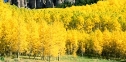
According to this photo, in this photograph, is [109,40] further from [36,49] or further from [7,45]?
[7,45]

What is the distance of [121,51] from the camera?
341ft

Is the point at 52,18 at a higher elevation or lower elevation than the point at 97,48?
higher

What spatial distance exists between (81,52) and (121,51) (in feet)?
46.9

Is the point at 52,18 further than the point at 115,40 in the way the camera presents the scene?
Yes

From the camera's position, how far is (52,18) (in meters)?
138

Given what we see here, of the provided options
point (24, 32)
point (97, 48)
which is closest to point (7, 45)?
point (24, 32)

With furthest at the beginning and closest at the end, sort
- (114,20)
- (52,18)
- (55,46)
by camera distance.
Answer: (52,18)
(114,20)
(55,46)

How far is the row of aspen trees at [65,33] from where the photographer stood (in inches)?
2869

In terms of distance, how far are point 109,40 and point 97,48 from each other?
597cm

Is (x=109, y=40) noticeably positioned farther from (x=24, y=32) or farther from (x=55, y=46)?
(x=24, y=32)

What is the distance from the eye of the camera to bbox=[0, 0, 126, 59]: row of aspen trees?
239ft

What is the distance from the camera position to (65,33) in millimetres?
102875

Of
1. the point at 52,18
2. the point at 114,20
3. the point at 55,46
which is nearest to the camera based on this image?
the point at 55,46

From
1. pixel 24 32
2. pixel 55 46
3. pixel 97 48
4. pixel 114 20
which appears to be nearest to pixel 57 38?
pixel 55 46
